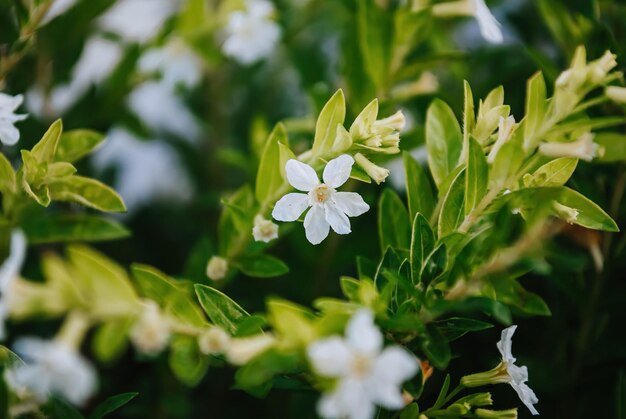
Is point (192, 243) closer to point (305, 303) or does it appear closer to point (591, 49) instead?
point (305, 303)

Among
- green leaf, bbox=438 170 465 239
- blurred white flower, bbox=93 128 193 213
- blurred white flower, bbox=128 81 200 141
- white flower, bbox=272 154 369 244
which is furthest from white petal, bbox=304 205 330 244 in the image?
blurred white flower, bbox=128 81 200 141

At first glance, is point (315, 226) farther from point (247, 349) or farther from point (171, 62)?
point (171, 62)

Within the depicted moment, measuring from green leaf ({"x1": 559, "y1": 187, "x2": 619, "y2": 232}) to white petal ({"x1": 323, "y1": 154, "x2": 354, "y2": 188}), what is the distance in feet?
0.71

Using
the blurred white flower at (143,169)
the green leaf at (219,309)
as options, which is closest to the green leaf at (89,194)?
the green leaf at (219,309)

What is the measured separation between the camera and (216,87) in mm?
1322

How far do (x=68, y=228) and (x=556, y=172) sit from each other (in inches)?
21.2

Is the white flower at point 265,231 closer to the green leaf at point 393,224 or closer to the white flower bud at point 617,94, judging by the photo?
the green leaf at point 393,224

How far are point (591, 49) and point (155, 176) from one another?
953 mm

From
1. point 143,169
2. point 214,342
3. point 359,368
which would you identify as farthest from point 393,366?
point 143,169

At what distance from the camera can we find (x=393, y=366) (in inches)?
17.7

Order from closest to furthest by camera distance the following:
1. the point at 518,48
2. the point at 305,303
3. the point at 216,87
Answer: the point at 305,303, the point at 518,48, the point at 216,87

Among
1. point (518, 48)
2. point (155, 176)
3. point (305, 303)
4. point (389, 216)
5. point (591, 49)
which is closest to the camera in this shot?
point (389, 216)

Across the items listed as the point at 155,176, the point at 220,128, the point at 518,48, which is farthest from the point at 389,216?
the point at 155,176

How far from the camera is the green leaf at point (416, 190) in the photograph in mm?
668
